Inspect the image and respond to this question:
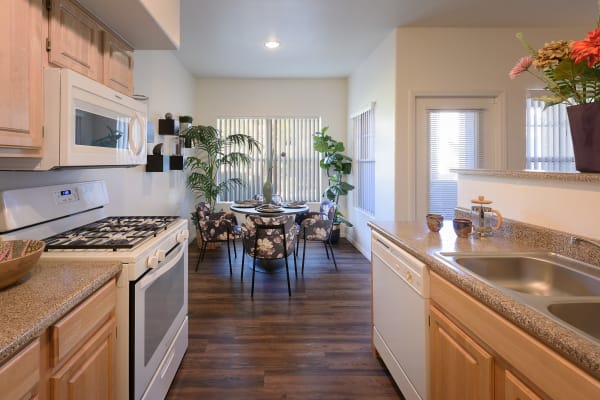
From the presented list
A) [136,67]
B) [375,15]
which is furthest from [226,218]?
[375,15]

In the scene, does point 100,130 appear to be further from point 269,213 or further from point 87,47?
point 269,213

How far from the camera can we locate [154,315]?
1726mm

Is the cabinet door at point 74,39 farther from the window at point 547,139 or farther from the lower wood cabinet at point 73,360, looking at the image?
the window at point 547,139

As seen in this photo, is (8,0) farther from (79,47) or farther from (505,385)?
(505,385)

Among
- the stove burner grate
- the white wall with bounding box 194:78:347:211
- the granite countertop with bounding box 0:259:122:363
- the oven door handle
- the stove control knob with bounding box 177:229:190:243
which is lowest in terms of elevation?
the oven door handle

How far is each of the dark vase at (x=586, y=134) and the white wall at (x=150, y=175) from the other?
2456 mm

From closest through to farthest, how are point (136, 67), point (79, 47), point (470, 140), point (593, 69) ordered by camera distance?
point (593, 69), point (79, 47), point (136, 67), point (470, 140)

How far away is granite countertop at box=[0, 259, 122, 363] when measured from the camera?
88 cm

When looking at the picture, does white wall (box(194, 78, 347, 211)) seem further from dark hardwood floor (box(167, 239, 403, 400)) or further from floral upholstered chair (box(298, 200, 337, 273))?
dark hardwood floor (box(167, 239, 403, 400))

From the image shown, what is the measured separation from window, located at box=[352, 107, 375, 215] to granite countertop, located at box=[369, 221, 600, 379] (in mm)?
2734

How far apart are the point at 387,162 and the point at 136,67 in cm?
281

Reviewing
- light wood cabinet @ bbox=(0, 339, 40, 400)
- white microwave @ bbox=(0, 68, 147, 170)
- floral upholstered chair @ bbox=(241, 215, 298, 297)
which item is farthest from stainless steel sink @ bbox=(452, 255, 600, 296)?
floral upholstered chair @ bbox=(241, 215, 298, 297)

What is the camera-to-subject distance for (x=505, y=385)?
3.46 feet

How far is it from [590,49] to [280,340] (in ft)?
7.83
